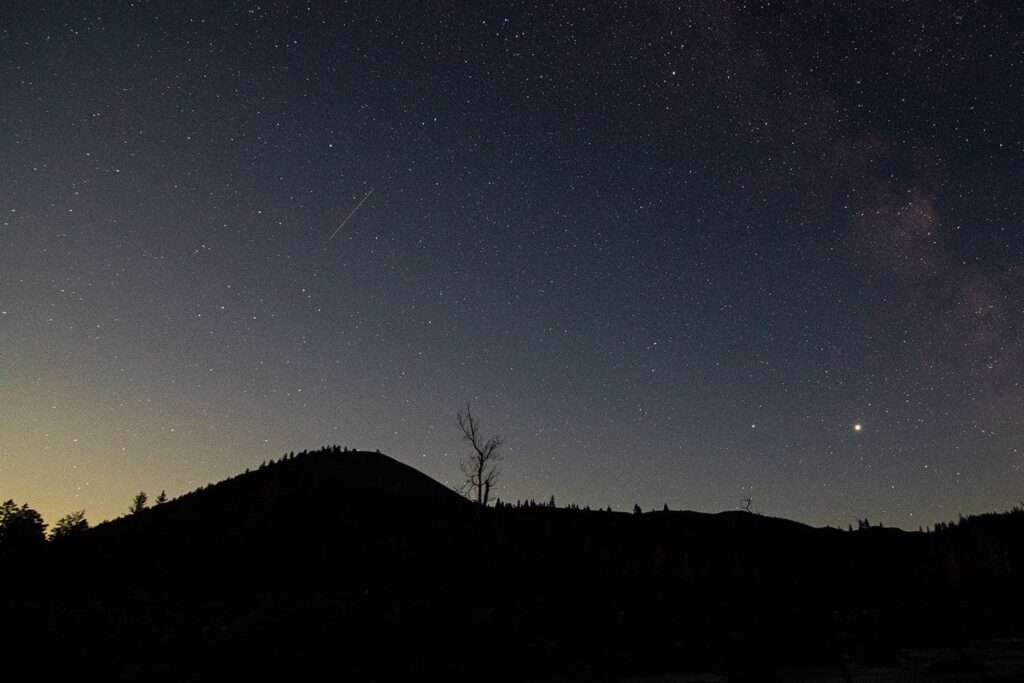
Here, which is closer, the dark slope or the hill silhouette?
the hill silhouette

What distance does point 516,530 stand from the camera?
19.9 metres

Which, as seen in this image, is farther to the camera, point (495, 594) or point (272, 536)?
point (272, 536)

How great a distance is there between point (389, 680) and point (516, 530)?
1375 centimetres

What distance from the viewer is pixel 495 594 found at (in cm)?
1238

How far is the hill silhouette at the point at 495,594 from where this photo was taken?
7.25 meters

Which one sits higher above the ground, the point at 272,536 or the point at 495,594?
the point at 272,536

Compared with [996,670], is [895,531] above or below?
above

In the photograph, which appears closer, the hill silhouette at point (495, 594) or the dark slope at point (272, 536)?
the hill silhouette at point (495, 594)

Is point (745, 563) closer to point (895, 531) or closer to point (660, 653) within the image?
point (895, 531)

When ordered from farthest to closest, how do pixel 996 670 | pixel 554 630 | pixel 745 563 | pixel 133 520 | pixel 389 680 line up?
pixel 133 520 < pixel 745 563 < pixel 554 630 < pixel 389 680 < pixel 996 670

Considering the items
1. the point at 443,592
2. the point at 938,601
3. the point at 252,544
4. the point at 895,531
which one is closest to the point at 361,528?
the point at 252,544

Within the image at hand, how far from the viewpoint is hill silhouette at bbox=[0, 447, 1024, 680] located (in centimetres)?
725

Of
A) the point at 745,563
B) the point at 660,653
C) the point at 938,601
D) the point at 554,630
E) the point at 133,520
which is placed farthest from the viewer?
the point at 133,520

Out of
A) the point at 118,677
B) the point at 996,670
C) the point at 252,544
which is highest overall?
the point at 252,544
